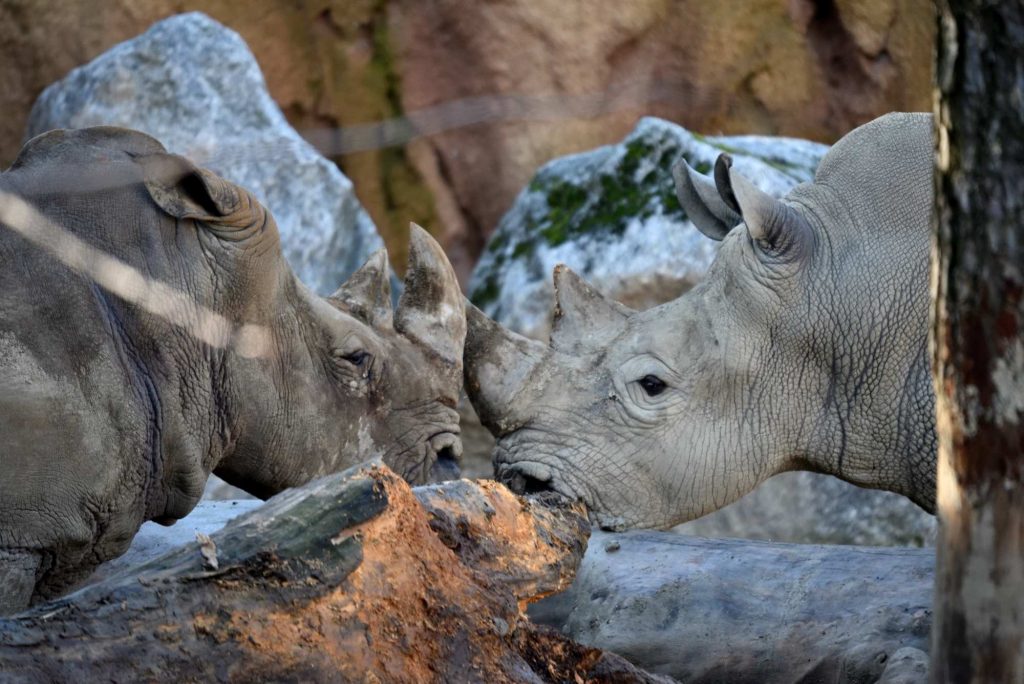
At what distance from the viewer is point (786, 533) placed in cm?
764

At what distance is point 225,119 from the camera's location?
9.16 meters

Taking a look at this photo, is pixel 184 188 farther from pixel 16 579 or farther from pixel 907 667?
pixel 907 667

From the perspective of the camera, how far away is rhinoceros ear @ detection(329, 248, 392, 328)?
18.5ft

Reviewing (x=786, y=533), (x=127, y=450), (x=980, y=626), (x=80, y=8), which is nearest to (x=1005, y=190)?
(x=980, y=626)

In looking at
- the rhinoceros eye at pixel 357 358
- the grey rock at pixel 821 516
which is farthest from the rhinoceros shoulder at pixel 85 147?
the grey rock at pixel 821 516

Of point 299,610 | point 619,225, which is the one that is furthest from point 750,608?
point 619,225

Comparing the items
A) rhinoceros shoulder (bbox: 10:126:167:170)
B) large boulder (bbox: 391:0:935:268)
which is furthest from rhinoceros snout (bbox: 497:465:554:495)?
large boulder (bbox: 391:0:935:268)

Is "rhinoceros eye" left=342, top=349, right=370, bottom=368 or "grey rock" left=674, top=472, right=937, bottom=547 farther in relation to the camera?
"grey rock" left=674, top=472, right=937, bottom=547

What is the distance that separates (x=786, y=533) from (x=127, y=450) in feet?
12.4

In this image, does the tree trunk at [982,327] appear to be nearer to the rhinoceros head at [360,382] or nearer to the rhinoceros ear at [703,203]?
the rhinoceros head at [360,382]

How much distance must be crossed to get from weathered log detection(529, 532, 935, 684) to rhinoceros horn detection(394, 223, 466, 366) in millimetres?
912

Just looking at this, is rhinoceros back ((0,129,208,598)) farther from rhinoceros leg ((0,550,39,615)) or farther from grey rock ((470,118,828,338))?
grey rock ((470,118,828,338))

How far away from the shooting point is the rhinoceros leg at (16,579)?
174 inches

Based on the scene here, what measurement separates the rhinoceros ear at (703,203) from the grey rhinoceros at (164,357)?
1.03m
